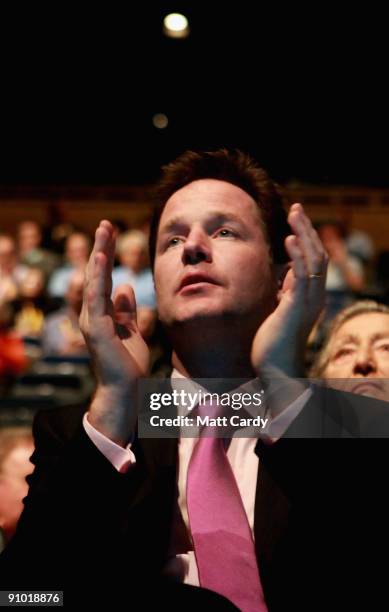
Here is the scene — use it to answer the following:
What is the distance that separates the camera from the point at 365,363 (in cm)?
128

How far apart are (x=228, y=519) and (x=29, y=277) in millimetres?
2936

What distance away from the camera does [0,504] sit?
4.68 ft

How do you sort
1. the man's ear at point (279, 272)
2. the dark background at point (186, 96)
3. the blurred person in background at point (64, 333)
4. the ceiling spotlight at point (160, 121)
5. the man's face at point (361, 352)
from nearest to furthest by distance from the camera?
the man's ear at point (279, 272) < the man's face at point (361, 352) < the blurred person in background at point (64, 333) < the dark background at point (186, 96) < the ceiling spotlight at point (160, 121)

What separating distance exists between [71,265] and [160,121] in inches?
103

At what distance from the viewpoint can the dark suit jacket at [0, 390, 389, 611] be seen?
89 cm

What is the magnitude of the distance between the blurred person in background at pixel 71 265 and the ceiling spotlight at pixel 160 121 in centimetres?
242

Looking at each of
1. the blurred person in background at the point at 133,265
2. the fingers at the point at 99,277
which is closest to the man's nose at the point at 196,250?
the fingers at the point at 99,277

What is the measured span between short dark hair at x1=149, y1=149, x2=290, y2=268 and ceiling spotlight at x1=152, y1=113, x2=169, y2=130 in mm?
5234

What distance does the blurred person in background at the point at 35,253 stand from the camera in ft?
14.0

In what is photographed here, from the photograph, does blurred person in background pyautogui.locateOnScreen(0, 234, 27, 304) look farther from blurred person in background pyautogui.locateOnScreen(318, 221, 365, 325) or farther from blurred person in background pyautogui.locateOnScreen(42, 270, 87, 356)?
blurred person in background pyautogui.locateOnScreen(318, 221, 365, 325)

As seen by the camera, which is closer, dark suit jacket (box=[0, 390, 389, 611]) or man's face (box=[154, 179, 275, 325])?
dark suit jacket (box=[0, 390, 389, 611])

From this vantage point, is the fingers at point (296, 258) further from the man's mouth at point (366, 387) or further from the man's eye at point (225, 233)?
the man's mouth at point (366, 387)

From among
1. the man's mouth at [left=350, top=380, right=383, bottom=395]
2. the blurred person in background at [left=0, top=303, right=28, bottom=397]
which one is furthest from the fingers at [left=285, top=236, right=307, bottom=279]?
the blurred person in background at [left=0, top=303, right=28, bottom=397]

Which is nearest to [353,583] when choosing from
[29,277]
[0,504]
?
[0,504]
